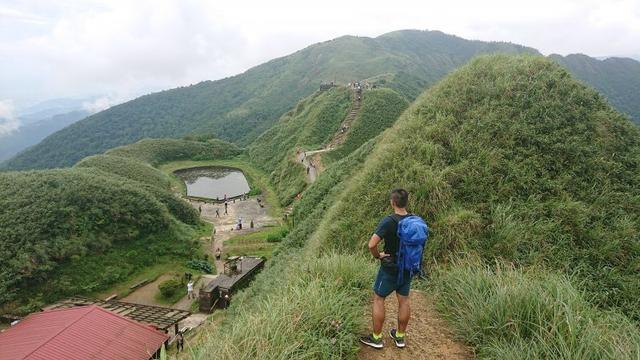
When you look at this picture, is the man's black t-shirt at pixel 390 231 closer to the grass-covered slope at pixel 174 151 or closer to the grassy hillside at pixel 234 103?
the grass-covered slope at pixel 174 151

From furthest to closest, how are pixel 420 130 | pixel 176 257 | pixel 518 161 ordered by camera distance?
pixel 176 257 < pixel 420 130 < pixel 518 161

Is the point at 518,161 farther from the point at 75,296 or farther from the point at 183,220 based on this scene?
the point at 183,220

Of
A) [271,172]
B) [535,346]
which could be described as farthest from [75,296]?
[271,172]

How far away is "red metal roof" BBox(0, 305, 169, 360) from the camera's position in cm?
1222

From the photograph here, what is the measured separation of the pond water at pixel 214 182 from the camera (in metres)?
43.9

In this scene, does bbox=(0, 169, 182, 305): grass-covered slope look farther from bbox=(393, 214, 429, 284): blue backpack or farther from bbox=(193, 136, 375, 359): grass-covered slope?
bbox=(393, 214, 429, 284): blue backpack

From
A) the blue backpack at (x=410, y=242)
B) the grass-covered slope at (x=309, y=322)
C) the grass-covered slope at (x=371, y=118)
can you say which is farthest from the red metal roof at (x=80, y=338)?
the grass-covered slope at (x=371, y=118)

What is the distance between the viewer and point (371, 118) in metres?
49.6

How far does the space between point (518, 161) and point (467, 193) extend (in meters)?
2.44

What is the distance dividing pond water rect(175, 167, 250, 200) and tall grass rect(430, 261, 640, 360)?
38.3 meters

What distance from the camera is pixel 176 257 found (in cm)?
2659

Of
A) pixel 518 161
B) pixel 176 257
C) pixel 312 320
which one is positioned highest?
pixel 518 161

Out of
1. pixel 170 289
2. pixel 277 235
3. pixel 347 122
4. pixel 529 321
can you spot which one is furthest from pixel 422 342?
pixel 347 122

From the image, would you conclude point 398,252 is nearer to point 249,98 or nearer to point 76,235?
point 76,235
